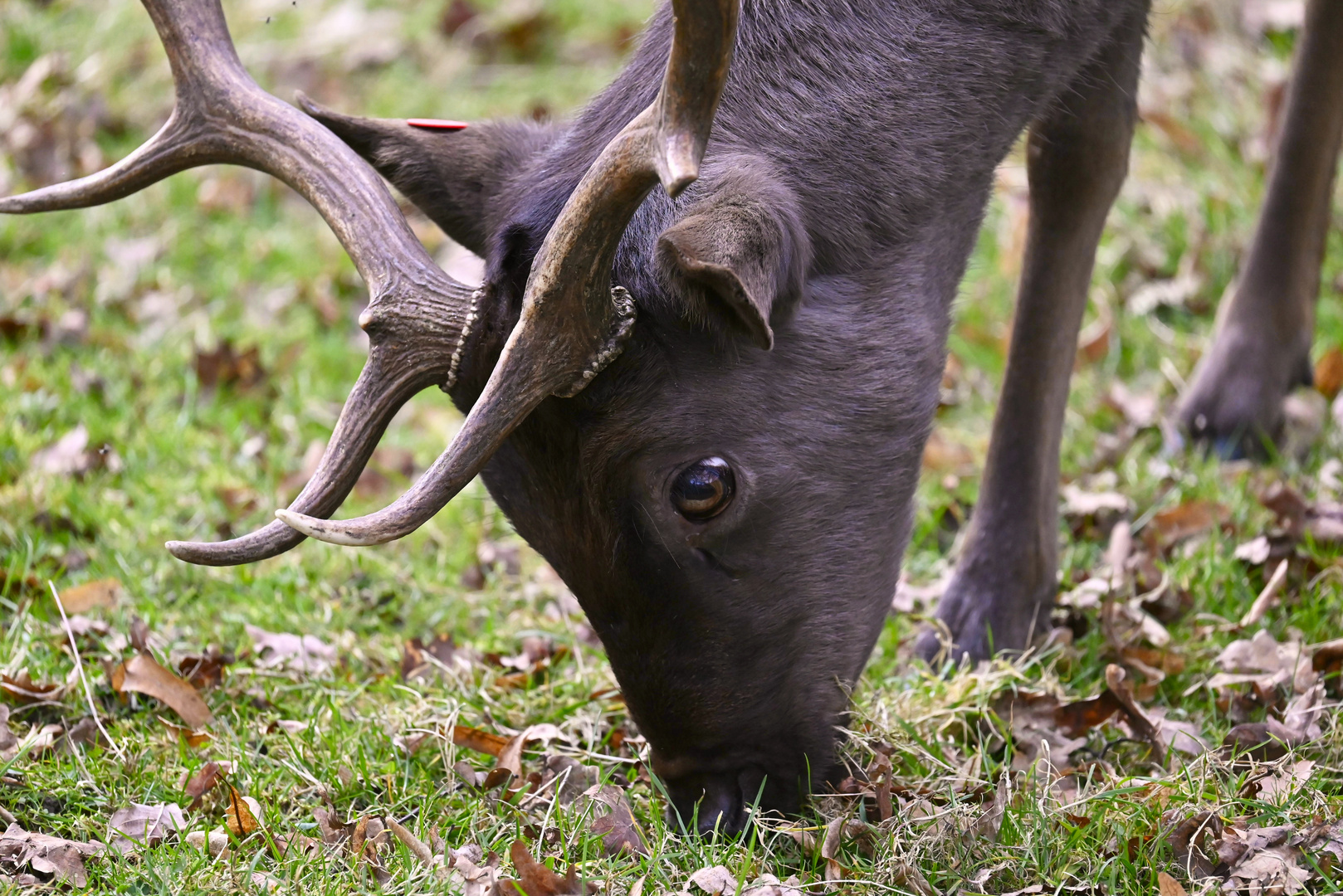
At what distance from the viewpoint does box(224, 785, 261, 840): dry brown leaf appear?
144 inches

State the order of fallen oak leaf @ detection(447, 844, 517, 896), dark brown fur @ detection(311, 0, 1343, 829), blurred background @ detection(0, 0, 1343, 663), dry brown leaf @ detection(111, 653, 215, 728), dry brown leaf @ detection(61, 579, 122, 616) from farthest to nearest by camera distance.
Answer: blurred background @ detection(0, 0, 1343, 663) → dry brown leaf @ detection(61, 579, 122, 616) → dry brown leaf @ detection(111, 653, 215, 728) → dark brown fur @ detection(311, 0, 1343, 829) → fallen oak leaf @ detection(447, 844, 517, 896)

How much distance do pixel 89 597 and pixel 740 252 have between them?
2879 mm

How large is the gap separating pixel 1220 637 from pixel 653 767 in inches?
76.9

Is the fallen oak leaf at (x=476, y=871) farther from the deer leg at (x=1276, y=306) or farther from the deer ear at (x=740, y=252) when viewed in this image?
the deer leg at (x=1276, y=306)

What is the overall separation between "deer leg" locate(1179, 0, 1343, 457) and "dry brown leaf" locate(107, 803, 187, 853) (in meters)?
4.07

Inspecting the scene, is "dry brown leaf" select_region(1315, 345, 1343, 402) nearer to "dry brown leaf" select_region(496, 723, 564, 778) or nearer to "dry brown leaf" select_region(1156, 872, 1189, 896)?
"dry brown leaf" select_region(1156, 872, 1189, 896)

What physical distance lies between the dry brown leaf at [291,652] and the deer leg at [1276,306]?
3465 millimetres

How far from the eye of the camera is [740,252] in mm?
2980

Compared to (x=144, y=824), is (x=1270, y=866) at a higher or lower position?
higher

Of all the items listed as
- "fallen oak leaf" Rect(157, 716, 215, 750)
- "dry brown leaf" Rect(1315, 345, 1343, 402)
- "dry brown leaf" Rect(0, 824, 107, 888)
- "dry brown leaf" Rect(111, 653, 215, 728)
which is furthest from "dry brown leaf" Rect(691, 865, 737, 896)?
"dry brown leaf" Rect(1315, 345, 1343, 402)

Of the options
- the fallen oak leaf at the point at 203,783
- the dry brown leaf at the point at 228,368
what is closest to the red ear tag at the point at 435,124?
the fallen oak leaf at the point at 203,783

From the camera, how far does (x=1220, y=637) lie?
4.50 metres

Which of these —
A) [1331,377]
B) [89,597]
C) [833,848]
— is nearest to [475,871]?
[833,848]

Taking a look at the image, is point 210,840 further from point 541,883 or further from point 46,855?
point 541,883
